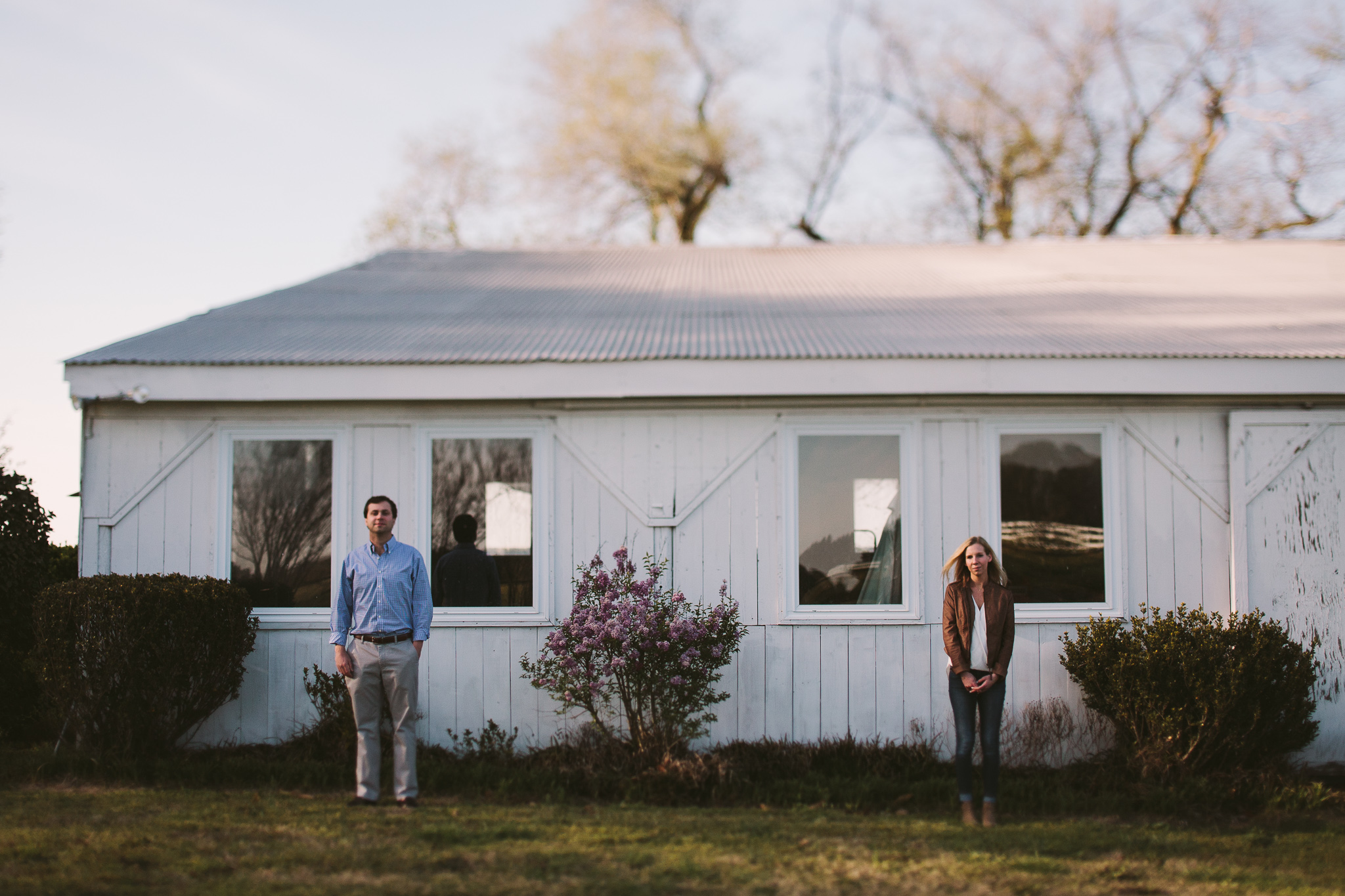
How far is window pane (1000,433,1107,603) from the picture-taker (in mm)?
7098

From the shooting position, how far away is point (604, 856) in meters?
4.96

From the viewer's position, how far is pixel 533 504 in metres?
7.19

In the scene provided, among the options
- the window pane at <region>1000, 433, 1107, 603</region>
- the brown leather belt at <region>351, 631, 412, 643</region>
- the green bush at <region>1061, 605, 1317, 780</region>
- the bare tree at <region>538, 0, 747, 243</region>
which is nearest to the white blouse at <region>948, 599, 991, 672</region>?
the green bush at <region>1061, 605, 1317, 780</region>

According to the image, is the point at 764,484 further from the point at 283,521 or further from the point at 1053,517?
the point at 283,521

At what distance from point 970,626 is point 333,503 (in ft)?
14.7

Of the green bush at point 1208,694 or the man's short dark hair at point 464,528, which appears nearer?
the green bush at point 1208,694

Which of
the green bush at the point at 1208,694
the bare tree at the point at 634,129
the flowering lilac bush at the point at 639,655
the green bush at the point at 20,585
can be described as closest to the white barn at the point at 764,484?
the flowering lilac bush at the point at 639,655

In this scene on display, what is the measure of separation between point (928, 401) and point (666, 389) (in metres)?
1.89

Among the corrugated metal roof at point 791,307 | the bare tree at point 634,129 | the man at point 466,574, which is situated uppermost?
the bare tree at point 634,129

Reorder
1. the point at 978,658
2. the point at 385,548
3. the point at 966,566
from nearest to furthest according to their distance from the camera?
the point at 978,658 → the point at 966,566 → the point at 385,548

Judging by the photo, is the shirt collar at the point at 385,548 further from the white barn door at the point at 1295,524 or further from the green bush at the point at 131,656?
the white barn door at the point at 1295,524

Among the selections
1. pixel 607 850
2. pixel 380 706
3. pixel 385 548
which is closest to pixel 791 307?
pixel 385 548

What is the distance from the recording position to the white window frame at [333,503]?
712 cm

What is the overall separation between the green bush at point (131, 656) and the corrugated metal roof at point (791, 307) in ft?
5.38
